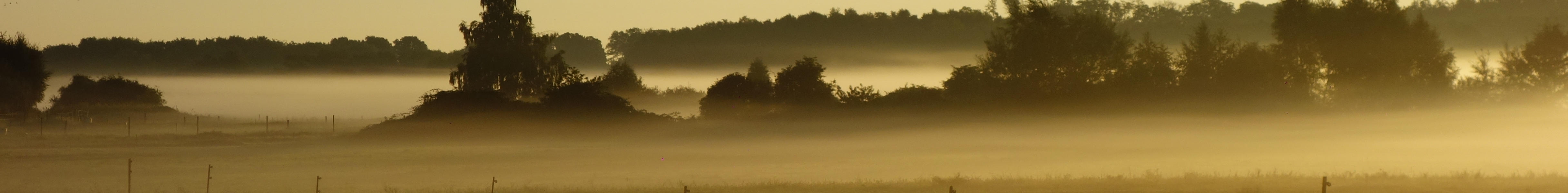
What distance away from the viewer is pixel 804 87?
53.2 metres

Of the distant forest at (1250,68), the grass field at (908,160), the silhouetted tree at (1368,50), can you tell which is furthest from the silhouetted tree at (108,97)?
the silhouetted tree at (1368,50)

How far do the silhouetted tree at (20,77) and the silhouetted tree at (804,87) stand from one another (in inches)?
1710

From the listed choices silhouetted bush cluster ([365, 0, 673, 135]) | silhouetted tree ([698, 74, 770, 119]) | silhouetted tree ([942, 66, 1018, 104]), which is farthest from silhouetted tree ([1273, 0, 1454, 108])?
silhouetted bush cluster ([365, 0, 673, 135])

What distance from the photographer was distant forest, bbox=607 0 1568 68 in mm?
58719

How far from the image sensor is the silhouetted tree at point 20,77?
236 feet

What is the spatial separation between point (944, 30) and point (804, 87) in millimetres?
35609

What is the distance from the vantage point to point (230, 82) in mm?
124438

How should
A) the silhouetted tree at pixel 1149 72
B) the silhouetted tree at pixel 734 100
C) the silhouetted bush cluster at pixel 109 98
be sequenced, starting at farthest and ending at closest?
the silhouetted bush cluster at pixel 109 98 < the silhouetted tree at pixel 734 100 < the silhouetted tree at pixel 1149 72

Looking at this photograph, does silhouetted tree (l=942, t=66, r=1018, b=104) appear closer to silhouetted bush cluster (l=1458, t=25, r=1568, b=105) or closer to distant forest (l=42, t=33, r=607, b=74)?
silhouetted bush cluster (l=1458, t=25, r=1568, b=105)

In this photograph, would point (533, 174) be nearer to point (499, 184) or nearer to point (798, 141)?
point (499, 184)

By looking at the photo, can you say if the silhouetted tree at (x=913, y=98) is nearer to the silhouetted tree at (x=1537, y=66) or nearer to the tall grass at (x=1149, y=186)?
the silhouetted tree at (x=1537, y=66)

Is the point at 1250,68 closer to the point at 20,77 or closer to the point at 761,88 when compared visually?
the point at 761,88

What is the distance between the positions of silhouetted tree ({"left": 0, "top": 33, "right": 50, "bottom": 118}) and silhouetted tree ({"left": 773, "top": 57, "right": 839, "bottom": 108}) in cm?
4343

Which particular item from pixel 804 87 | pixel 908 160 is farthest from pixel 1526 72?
pixel 804 87
